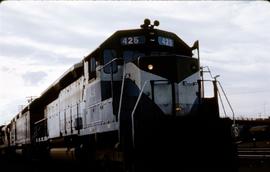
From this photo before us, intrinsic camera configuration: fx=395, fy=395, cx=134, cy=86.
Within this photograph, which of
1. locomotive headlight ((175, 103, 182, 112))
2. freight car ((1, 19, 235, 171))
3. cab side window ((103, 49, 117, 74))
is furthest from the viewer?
cab side window ((103, 49, 117, 74))

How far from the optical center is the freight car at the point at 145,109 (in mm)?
7914

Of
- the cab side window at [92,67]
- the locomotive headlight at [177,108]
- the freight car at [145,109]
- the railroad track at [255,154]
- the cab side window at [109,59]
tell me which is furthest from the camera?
the railroad track at [255,154]

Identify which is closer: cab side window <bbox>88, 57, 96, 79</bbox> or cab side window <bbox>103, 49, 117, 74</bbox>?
cab side window <bbox>103, 49, 117, 74</bbox>

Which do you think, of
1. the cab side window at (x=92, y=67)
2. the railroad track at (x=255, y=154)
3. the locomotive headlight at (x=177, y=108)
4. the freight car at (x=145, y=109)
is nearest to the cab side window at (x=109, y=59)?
the freight car at (x=145, y=109)

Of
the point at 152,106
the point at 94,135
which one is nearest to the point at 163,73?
the point at 152,106

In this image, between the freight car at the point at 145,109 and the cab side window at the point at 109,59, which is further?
the cab side window at the point at 109,59

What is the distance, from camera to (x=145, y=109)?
29.3 feet

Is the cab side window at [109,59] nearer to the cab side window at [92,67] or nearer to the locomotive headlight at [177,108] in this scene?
the cab side window at [92,67]

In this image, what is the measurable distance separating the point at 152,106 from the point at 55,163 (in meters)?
11.0

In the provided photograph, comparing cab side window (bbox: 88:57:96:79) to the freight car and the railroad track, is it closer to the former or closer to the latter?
the freight car

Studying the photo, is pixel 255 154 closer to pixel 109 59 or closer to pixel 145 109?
pixel 109 59

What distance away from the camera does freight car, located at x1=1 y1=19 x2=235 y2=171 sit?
7.91 metres

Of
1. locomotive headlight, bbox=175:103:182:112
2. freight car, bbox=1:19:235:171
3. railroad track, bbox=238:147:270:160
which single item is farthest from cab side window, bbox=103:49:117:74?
railroad track, bbox=238:147:270:160

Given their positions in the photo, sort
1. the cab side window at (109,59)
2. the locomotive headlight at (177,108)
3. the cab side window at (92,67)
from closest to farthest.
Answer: the locomotive headlight at (177,108), the cab side window at (109,59), the cab side window at (92,67)
